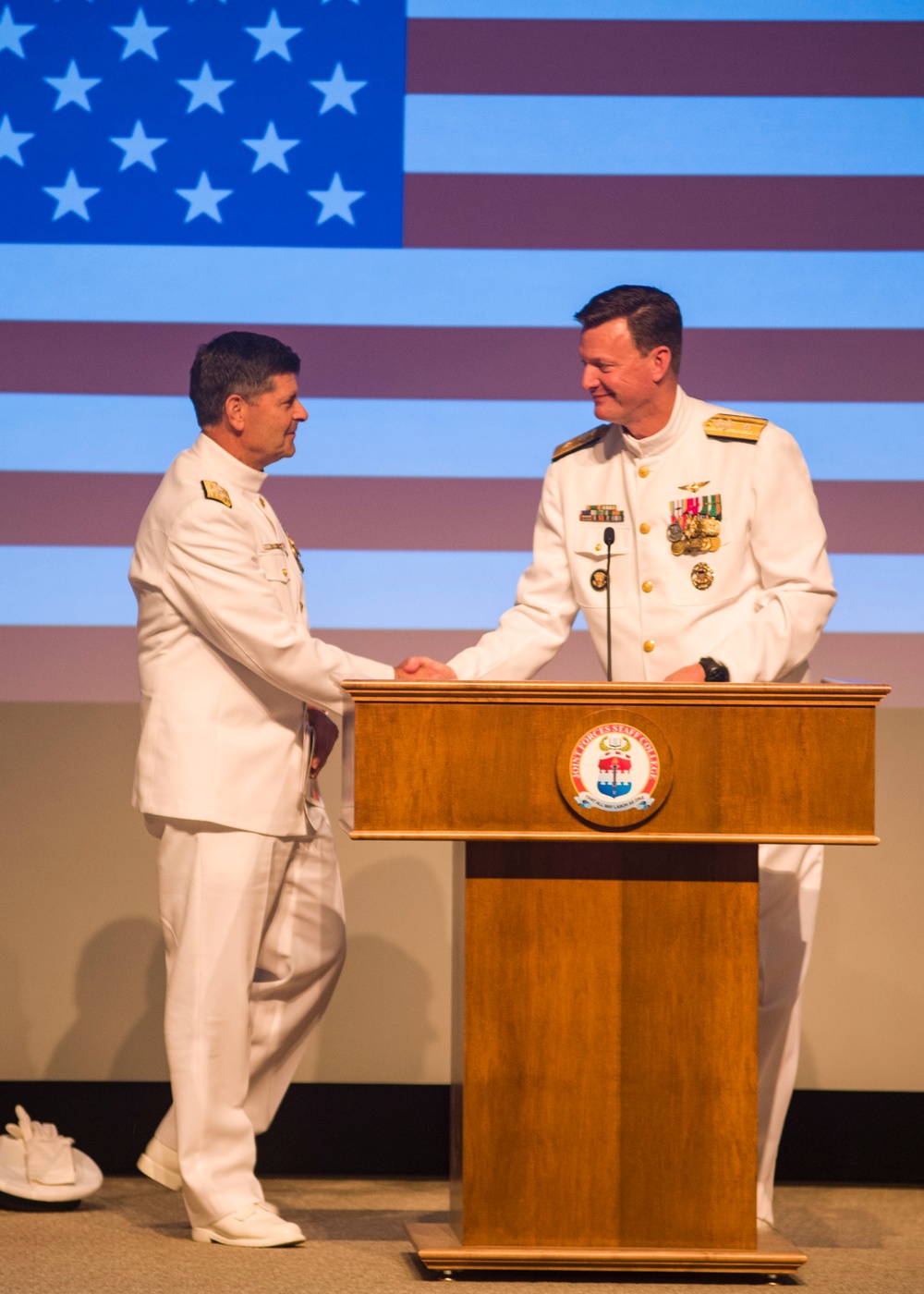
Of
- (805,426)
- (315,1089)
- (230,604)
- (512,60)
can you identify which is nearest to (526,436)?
(805,426)

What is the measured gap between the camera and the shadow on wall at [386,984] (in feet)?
13.1

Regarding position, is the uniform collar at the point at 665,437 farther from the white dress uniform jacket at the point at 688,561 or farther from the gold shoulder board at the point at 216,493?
the gold shoulder board at the point at 216,493

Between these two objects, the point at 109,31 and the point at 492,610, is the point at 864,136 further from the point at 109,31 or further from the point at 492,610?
the point at 109,31

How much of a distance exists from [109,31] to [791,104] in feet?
5.68

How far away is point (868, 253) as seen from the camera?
391 cm

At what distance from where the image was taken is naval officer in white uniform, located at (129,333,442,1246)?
293cm

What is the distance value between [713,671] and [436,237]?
65.9 inches

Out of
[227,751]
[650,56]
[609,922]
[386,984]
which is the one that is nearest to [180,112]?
[650,56]

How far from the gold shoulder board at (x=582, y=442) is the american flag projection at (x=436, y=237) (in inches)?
20.3

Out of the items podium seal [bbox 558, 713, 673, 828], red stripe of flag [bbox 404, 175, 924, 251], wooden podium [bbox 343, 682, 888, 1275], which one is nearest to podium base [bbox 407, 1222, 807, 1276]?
wooden podium [bbox 343, 682, 888, 1275]

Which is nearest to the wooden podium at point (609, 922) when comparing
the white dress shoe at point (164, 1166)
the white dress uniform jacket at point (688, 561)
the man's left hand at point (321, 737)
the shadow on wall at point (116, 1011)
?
the white dress uniform jacket at point (688, 561)

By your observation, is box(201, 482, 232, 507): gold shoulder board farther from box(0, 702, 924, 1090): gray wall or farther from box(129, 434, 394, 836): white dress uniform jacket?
box(0, 702, 924, 1090): gray wall

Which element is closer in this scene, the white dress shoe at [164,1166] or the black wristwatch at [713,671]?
the black wristwatch at [713,671]

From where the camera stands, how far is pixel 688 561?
3.08m
